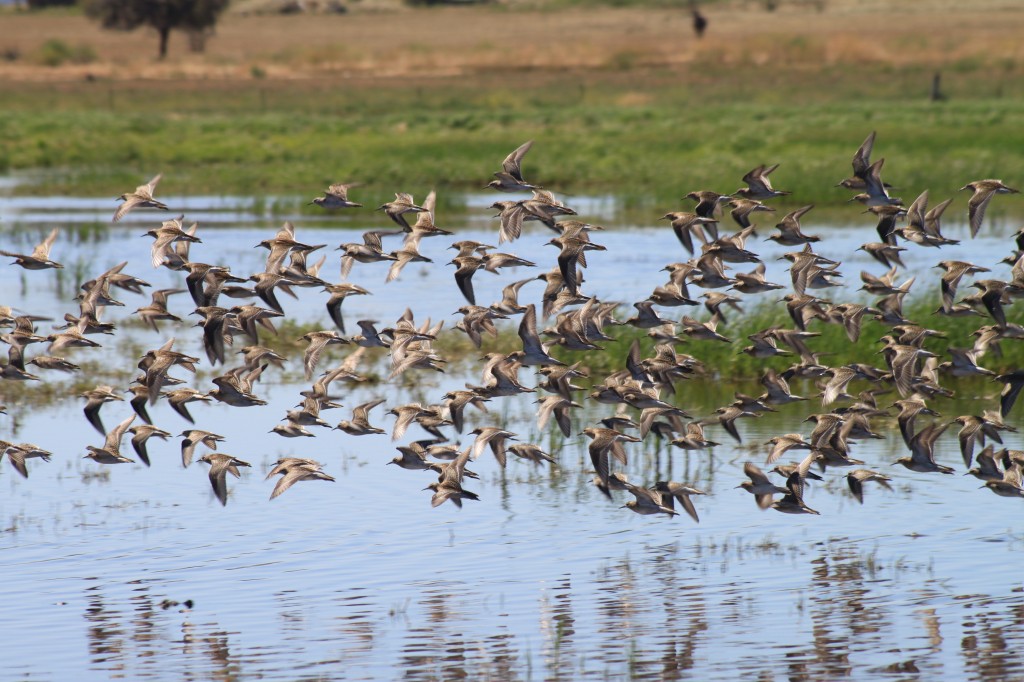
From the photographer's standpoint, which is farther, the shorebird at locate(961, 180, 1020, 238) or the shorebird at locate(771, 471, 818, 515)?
the shorebird at locate(961, 180, 1020, 238)

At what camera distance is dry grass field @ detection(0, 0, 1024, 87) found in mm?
88812

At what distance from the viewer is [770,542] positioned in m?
16.8

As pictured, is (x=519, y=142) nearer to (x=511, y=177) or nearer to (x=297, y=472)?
(x=511, y=177)

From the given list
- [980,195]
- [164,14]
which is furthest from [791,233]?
[164,14]

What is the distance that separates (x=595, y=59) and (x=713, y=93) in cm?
1868

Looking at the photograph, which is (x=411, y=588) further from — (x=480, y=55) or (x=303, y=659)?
(x=480, y=55)

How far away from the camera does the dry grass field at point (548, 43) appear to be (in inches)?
3497

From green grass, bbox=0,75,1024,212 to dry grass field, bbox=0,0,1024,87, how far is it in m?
14.4

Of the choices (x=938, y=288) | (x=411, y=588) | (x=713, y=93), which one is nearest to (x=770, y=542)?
(x=411, y=588)

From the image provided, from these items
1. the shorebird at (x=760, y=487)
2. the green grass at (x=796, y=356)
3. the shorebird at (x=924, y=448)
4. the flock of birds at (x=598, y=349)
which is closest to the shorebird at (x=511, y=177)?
the flock of birds at (x=598, y=349)

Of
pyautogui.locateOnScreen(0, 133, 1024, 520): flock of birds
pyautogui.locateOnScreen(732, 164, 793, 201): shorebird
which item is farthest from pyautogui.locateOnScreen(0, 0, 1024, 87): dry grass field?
pyautogui.locateOnScreen(0, 133, 1024, 520): flock of birds

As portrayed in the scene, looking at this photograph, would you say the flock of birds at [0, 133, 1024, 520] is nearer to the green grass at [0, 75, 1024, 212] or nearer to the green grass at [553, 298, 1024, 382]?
the green grass at [553, 298, 1024, 382]

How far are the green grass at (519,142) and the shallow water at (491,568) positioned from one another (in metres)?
24.1

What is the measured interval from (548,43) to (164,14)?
26.7m
